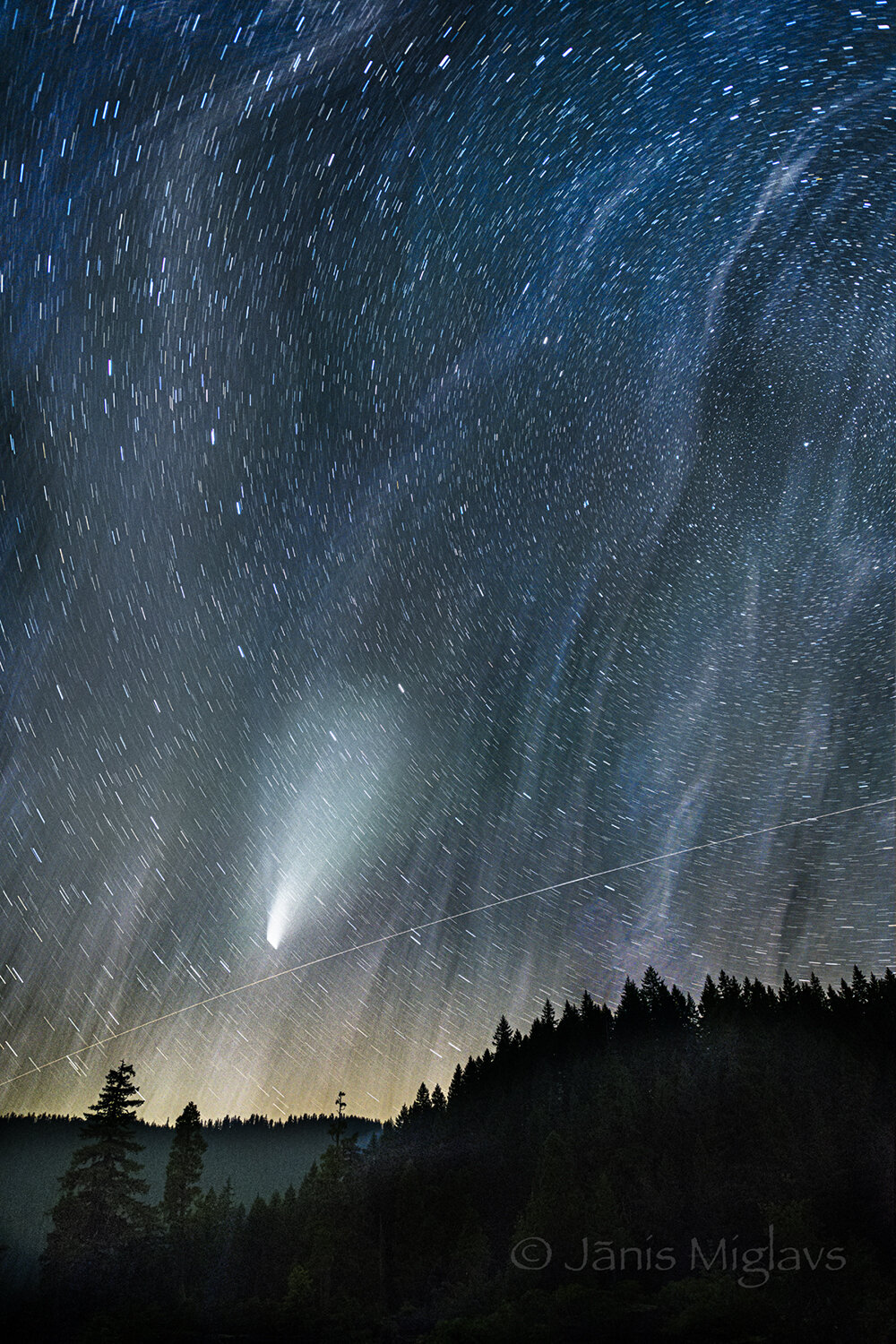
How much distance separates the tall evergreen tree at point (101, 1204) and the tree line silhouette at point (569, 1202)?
4 centimetres

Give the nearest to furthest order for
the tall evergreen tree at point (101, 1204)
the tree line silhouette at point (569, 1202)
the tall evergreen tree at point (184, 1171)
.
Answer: the tree line silhouette at point (569, 1202)
the tall evergreen tree at point (101, 1204)
the tall evergreen tree at point (184, 1171)

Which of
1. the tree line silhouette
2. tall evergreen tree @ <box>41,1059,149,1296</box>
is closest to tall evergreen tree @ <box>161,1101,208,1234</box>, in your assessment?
the tree line silhouette

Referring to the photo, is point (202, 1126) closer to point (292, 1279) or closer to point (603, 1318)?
point (292, 1279)

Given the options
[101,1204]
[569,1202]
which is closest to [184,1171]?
[101,1204]

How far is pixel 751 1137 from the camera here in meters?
17.2

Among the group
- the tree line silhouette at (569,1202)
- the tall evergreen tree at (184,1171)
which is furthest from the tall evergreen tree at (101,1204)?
the tall evergreen tree at (184,1171)

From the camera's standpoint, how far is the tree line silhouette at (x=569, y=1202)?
13391mm

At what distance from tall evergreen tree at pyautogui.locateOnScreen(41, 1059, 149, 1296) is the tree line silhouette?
0.15 feet

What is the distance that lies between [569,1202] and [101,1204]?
1083cm

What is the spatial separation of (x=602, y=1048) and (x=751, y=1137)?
517cm

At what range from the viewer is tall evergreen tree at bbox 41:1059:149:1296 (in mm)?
18062

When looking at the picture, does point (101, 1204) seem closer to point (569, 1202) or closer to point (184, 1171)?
point (184, 1171)

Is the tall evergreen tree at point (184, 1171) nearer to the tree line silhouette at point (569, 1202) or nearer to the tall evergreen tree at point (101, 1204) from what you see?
the tree line silhouette at point (569, 1202)

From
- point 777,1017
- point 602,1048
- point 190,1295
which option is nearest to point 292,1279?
point 190,1295
